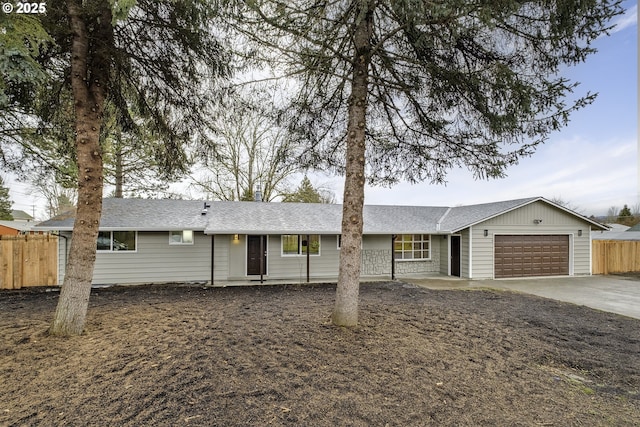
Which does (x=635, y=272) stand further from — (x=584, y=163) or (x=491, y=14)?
(x=491, y=14)

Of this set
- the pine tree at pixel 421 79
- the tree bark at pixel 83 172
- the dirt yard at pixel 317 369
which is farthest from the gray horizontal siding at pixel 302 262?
the tree bark at pixel 83 172


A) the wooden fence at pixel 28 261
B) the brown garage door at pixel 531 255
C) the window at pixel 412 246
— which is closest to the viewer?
the wooden fence at pixel 28 261

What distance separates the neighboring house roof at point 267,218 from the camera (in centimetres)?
1075

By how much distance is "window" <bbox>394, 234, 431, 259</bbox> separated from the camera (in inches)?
546

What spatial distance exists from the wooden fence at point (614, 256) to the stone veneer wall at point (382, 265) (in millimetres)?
7991

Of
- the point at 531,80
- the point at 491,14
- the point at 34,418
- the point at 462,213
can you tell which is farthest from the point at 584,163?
the point at 34,418

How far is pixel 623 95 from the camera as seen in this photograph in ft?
29.0

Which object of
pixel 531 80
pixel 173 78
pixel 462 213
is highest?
pixel 173 78

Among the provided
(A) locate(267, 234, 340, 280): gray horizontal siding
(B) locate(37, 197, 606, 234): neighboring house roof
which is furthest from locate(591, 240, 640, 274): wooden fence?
(A) locate(267, 234, 340, 280): gray horizontal siding

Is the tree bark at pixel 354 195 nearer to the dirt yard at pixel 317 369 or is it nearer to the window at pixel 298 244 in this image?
the dirt yard at pixel 317 369

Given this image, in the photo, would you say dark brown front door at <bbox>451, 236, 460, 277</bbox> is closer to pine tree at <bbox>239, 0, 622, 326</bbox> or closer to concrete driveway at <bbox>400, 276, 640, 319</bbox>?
concrete driveway at <bbox>400, 276, 640, 319</bbox>

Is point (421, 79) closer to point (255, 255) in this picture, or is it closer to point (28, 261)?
point (255, 255)

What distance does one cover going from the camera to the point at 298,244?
497 inches

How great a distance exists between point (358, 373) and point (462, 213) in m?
13.0
